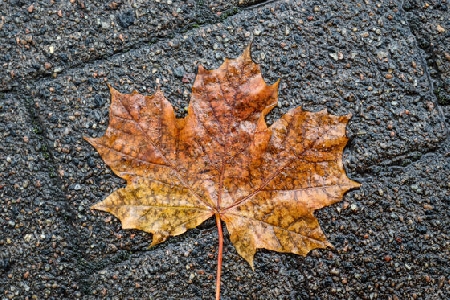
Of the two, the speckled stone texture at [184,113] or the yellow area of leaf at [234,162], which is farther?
the speckled stone texture at [184,113]

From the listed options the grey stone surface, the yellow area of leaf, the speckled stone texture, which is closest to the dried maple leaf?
the yellow area of leaf

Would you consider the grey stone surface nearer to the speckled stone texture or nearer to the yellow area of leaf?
the speckled stone texture

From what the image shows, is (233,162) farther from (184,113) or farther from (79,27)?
(79,27)

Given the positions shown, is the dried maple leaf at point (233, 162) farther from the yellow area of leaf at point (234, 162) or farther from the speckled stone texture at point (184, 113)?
the speckled stone texture at point (184, 113)

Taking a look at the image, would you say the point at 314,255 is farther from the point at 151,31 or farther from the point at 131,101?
the point at 151,31

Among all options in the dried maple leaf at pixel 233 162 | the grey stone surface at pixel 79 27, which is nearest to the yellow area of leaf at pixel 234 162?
the dried maple leaf at pixel 233 162

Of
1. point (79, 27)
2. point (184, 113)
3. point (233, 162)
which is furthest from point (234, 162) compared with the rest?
point (79, 27)

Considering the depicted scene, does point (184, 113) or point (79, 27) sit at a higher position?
point (79, 27)

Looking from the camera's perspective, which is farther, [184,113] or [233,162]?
[184,113]
